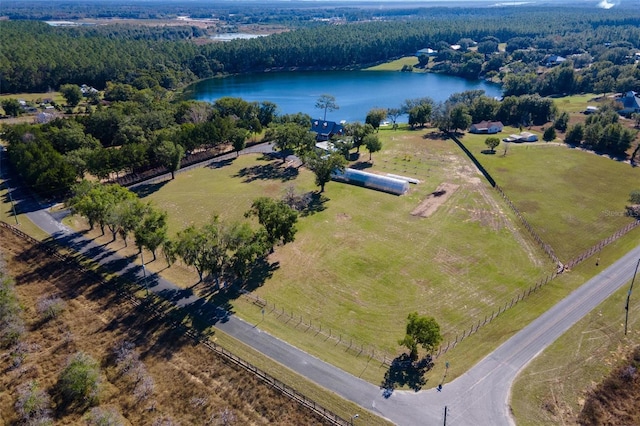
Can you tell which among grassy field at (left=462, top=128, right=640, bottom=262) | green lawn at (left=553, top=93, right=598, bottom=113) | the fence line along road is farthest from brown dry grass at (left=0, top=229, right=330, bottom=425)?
green lawn at (left=553, top=93, right=598, bottom=113)

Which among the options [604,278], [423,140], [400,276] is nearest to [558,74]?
[423,140]

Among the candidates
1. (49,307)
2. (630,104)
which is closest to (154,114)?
(49,307)

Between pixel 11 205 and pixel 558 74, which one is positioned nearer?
pixel 11 205

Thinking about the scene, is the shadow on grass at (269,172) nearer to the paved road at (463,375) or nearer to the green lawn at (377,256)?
the green lawn at (377,256)

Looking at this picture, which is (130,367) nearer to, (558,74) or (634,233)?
(634,233)

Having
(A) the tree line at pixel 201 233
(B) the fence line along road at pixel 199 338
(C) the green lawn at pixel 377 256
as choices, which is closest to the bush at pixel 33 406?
(B) the fence line along road at pixel 199 338
